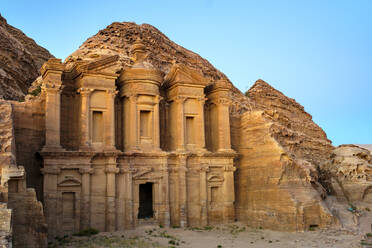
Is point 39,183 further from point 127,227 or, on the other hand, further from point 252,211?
point 252,211

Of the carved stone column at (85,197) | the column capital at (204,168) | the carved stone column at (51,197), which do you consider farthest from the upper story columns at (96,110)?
the column capital at (204,168)

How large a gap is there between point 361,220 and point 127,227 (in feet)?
50.4

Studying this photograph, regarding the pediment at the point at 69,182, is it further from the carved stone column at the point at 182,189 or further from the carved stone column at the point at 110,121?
the carved stone column at the point at 182,189

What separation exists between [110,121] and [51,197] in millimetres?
5571

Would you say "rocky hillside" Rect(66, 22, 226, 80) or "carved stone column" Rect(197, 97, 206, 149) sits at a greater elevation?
"rocky hillside" Rect(66, 22, 226, 80)

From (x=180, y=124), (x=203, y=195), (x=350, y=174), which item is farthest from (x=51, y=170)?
(x=350, y=174)

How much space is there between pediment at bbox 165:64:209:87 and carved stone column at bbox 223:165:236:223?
20.8 feet

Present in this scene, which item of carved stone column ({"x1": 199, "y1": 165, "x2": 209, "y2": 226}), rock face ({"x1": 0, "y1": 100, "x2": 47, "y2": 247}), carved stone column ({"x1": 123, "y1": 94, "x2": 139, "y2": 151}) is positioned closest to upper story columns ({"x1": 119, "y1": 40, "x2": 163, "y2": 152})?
carved stone column ({"x1": 123, "y1": 94, "x2": 139, "y2": 151})

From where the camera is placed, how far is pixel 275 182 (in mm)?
22781

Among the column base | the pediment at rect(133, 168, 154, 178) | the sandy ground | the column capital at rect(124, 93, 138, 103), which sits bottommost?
the sandy ground

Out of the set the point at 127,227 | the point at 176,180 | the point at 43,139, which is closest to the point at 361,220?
the point at 176,180

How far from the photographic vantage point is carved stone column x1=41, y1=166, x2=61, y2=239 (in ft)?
63.6

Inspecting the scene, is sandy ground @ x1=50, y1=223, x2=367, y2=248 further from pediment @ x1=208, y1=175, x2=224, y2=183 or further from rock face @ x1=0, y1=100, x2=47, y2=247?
rock face @ x1=0, y1=100, x2=47, y2=247

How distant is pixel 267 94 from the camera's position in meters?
49.3
